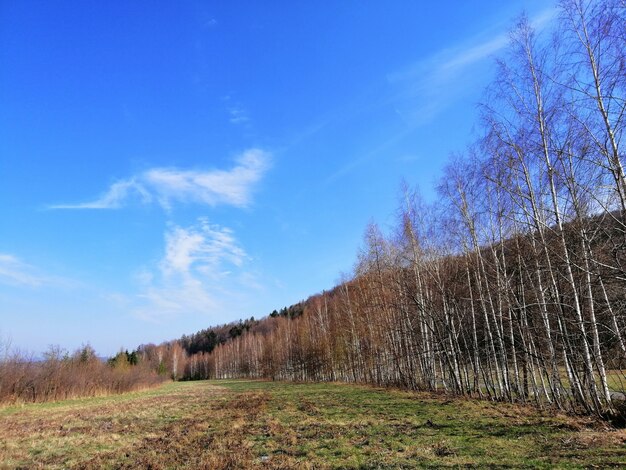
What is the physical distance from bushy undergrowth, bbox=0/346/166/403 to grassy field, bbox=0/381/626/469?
17940 millimetres

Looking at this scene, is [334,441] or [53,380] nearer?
[334,441]

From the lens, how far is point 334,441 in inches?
344

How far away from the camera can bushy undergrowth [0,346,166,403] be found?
2662 centimetres

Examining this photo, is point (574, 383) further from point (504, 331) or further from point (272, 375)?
point (272, 375)

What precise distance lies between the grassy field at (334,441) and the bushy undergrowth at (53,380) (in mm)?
17940

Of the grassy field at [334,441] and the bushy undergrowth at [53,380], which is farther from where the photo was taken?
Answer: the bushy undergrowth at [53,380]

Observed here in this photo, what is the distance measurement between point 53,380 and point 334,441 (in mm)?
32235

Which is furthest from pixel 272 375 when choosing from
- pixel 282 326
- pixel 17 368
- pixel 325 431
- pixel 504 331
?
pixel 325 431

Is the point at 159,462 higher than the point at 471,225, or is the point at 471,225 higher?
the point at 471,225

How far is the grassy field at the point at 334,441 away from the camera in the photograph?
6.91 m

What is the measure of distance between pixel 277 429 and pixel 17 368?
28.3 metres

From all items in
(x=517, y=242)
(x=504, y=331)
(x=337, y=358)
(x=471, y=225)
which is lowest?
(x=337, y=358)

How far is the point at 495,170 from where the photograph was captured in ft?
39.1

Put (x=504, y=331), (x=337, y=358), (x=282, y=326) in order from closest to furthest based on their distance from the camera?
1. (x=504, y=331)
2. (x=337, y=358)
3. (x=282, y=326)
